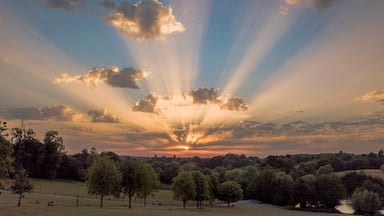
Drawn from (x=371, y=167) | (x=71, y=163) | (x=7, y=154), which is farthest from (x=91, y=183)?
(x=371, y=167)

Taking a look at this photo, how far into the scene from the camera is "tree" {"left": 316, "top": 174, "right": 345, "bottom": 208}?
4496 inches

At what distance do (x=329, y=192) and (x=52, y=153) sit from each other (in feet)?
304

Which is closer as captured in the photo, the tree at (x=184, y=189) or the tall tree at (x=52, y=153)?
the tree at (x=184, y=189)

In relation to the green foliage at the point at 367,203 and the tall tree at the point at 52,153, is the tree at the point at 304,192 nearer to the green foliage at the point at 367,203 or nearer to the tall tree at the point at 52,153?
the green foliage at the point at 367,203

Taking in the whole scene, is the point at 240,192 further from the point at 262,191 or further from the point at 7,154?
the point at 7,154

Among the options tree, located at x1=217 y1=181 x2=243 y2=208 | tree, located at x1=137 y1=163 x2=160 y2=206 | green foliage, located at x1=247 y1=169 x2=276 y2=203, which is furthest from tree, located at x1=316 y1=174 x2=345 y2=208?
tree, located at x1=137 y1=163 x2=160 y2=206

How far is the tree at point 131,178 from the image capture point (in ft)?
240

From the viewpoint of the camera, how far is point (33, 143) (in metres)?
131

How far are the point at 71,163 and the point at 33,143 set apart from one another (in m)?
15.7

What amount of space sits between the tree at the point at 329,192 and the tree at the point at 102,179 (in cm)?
7246

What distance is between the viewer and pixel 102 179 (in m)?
66.9

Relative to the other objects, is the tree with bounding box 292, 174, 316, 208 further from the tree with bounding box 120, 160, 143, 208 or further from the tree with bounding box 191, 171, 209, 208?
the tree with bounding box 120, 160, 143, 208

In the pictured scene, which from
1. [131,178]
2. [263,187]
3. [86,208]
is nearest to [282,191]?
[263,187]

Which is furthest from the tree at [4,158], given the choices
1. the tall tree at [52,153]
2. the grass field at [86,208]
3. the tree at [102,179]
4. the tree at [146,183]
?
the tall tree at [52,153]
